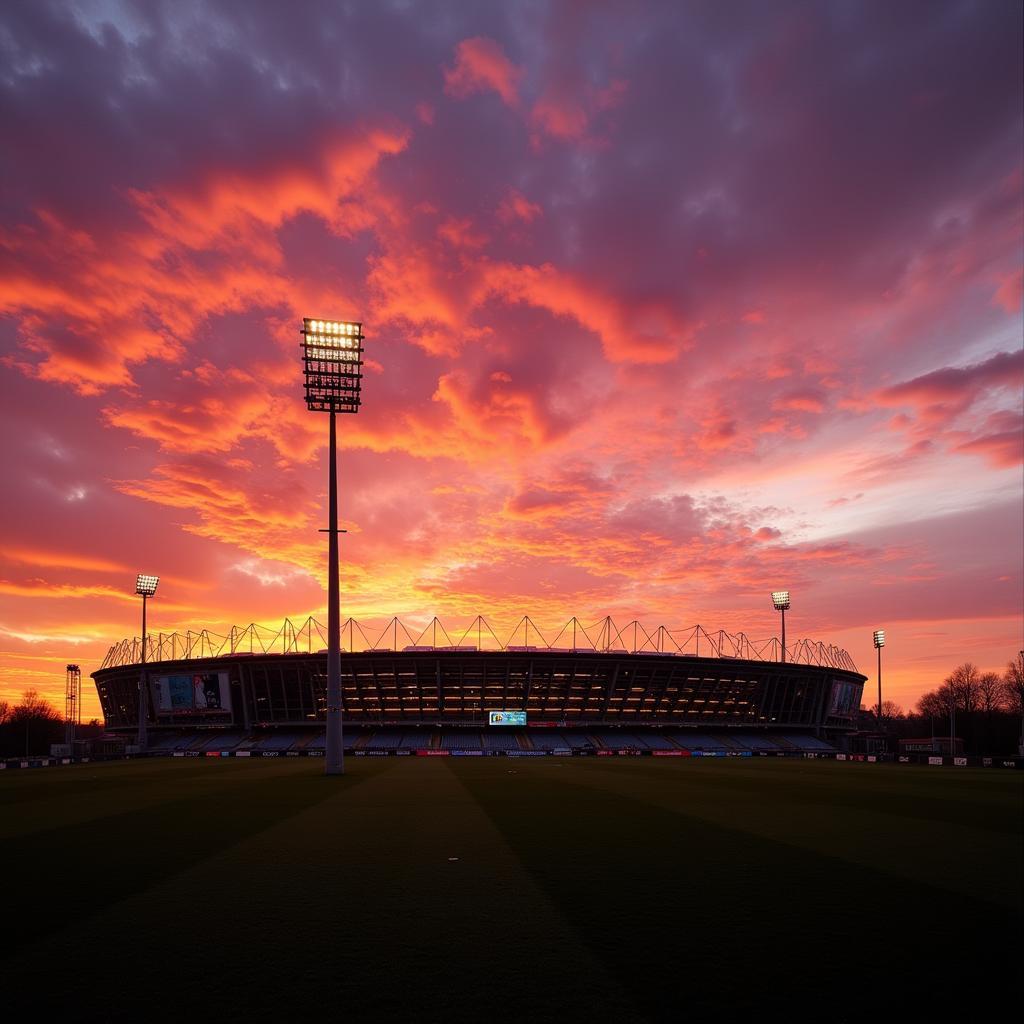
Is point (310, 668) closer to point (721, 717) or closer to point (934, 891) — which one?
point (721, 717)

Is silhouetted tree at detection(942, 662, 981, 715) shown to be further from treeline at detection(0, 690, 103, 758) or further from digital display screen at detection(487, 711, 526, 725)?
treeline at detection(0, 690, 103, 758)

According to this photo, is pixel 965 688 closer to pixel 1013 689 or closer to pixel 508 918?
pixel 1013 689

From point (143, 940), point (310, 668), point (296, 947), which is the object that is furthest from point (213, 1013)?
point (310, 668)

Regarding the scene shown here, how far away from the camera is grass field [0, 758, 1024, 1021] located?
702 centimetres

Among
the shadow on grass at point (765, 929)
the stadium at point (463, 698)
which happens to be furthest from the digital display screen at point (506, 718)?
the shadow on grass at point (765, 929)

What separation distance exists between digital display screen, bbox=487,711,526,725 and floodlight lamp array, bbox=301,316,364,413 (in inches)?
3208

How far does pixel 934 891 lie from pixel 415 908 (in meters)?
8.26

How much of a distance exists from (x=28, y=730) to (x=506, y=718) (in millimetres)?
89763

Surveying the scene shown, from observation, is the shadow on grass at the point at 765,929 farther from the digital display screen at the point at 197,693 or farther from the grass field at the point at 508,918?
the digital display screen at the point at 197,693

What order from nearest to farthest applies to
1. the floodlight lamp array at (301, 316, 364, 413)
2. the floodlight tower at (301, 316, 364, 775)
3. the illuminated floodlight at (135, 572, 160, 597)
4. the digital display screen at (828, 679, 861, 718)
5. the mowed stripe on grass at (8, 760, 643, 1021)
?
1. the mowed stripe on grass at (8, 760, 643, 1021)
2. the floodlight tower at (301, 316, 364, 775)
3. the floodlight lamp array at (301, 316, 364, 413)
4. the illuminated floodlight at (135, 572, 160, 597)
5. the digital display screen at (828, 679, 861, 718)

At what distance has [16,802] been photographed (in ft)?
95.3

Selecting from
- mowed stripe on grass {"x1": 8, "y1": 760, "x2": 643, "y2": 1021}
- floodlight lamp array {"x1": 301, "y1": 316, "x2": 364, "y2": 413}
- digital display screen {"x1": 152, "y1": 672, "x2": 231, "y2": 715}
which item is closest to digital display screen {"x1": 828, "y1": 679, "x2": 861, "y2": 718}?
digital display screen {"x1": 152, "y1": 672, "x2": 231, "y2": 715}

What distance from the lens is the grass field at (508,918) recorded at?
23.0 ft

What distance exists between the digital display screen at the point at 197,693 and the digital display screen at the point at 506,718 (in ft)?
140
